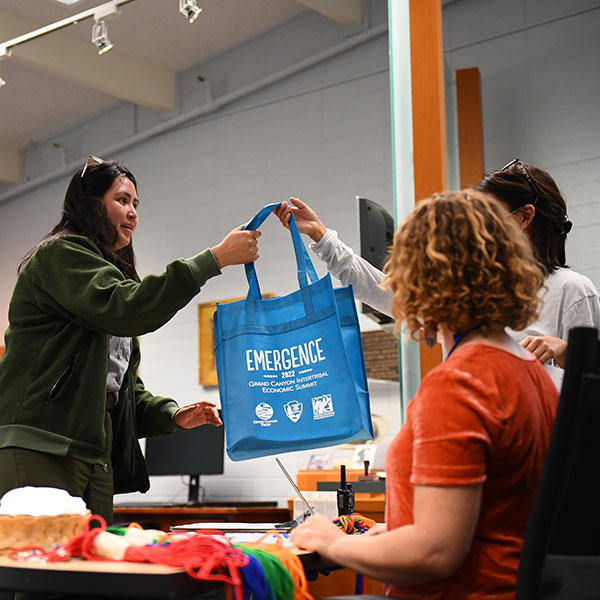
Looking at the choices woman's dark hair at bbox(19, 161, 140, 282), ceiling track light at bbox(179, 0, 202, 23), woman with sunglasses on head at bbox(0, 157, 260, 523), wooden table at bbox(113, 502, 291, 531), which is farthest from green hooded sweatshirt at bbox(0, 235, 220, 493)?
wooden table at bbox(113, 502, 291, 531)

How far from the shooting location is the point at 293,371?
Answer: 66.2 inches

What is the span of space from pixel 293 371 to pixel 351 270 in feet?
1.48

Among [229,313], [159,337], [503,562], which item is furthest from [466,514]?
[159,337]

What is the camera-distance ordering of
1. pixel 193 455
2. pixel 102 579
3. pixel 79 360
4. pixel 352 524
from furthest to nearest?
pixel 193 455 < pixel 79 360 < pixel 352 524 < pixel 102 579

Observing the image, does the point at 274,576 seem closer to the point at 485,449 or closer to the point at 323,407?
the point at 485,449

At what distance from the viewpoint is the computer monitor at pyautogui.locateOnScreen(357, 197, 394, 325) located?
361 cm

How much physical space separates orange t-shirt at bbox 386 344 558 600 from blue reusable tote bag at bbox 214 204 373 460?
0.55 m

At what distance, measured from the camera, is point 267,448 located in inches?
66.1

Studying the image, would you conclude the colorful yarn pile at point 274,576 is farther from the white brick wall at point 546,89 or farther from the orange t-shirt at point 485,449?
the white brick wall at point 546,89

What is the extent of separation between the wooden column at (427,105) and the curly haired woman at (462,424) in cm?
74

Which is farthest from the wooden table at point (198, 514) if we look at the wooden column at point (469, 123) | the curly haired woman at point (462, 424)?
the curly haired woman at point (462, 424)

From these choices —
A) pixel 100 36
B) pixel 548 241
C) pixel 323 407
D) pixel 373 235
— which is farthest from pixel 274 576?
pixel 100 36

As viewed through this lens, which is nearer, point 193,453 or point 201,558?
point 201,558

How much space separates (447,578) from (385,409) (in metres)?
3.89
